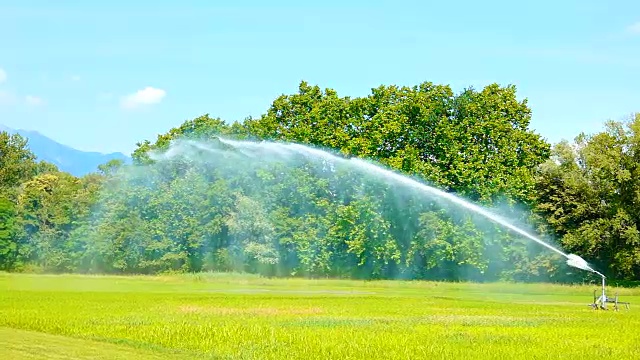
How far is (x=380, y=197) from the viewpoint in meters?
71.8

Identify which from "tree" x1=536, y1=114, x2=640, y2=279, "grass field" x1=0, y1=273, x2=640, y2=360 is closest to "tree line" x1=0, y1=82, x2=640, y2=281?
"tree" x1=536, y1=114, x2=640, y2=279

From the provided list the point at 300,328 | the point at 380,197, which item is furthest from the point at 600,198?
the point at 300,328

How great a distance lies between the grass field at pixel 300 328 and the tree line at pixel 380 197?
23.3 m

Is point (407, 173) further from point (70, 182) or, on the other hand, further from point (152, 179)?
point (70, 182)

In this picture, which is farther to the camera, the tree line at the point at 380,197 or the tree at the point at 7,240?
the tree at the point at 7,240

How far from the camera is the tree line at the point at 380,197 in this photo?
7012cm

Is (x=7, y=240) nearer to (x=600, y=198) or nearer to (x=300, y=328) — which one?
(x=600, y=198)

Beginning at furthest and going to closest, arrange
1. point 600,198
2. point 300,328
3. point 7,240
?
point 7,240
point 600,198
point 300,328

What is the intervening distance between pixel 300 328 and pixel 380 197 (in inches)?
1724

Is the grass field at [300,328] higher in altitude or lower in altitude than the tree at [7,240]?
lower

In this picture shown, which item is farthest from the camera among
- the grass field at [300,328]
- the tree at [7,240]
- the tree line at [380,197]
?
the tree at [7,240]

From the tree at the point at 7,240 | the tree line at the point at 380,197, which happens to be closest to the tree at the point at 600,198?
the tree line at the point at 380,197

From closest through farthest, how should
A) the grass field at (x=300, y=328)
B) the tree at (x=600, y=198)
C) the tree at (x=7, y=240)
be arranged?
1. the grass field at (x=300, y=328)
2. the tree at (x=600, y=198)
3. the tree at (x=7, y=240)

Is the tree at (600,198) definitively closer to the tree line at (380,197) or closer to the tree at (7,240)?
the tree line at (380,197)
